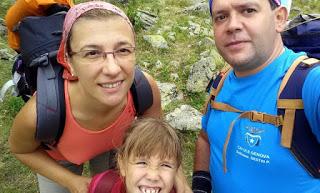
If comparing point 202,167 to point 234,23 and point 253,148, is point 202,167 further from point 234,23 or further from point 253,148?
point 234,23

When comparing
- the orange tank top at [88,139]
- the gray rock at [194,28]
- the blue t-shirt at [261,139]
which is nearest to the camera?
the blue t-shirt at [261,139]

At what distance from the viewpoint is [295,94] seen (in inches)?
108

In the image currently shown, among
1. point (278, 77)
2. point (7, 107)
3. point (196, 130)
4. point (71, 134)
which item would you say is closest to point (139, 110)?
point (71, 134)

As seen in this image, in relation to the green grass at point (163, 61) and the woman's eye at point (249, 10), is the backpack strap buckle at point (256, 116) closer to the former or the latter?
the woman's eye at point (249, 10)

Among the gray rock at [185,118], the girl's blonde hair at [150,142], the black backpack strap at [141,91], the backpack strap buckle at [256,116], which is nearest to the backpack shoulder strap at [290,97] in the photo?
the backpack strap buckle at [256,116]

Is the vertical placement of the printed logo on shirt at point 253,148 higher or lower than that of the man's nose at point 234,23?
lower

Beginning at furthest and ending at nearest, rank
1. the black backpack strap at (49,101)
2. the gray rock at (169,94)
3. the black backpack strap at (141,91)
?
the gray rock at (169,94), the black backpack strap at (141,91), the black backpack strap at (49,101)

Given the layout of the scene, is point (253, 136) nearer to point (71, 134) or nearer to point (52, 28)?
point (71, 134)

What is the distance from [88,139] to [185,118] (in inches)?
117

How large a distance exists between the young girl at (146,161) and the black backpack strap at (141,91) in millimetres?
344

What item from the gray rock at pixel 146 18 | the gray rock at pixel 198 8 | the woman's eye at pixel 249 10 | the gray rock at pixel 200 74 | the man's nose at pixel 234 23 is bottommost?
the gray rock at pixel 200 74

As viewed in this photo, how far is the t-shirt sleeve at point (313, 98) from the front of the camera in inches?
102

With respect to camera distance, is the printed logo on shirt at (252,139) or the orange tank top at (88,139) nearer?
the printed logo on shirt at (252,139)

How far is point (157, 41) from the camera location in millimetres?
8516
